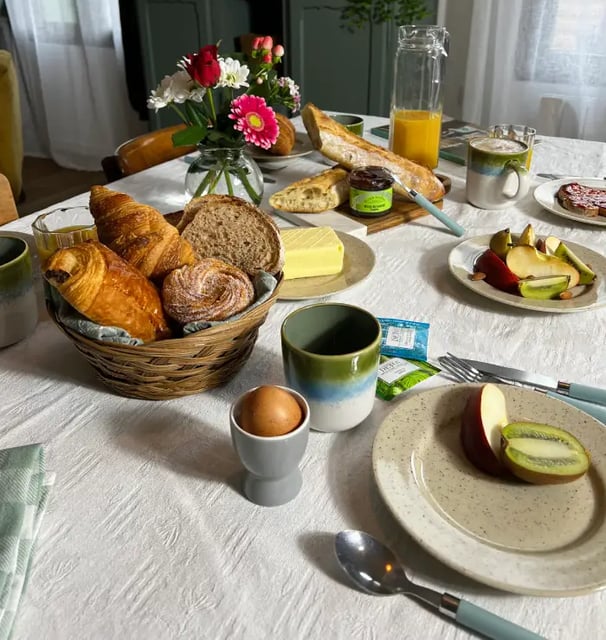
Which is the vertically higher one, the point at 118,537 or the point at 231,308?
the point at 231,308

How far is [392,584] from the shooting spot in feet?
1.65

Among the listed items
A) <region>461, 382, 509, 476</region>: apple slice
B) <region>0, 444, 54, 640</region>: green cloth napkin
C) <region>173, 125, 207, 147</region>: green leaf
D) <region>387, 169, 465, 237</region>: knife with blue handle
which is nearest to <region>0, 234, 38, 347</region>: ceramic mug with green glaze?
<region>0, 444, 54, 640</region>: green cloth napkin

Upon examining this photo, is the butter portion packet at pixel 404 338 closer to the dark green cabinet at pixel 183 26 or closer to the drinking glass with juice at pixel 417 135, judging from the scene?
the drinking glass with juice at pixel 417 135

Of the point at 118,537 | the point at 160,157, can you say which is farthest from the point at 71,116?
the point at 118,537

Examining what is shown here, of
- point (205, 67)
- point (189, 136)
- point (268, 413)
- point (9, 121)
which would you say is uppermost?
point (205, 67)

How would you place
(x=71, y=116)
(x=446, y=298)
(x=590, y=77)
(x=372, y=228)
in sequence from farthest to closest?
1. (x=71, y=116)
2. (x=590, y=77)
3. (x=372, y=228)
4. (x=446, y=298)

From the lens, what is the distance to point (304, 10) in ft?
9.23

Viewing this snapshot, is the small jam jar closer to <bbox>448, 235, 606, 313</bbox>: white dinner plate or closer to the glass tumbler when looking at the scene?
<bbox>448, 235, 606, 313</bbox>: white dinner plate

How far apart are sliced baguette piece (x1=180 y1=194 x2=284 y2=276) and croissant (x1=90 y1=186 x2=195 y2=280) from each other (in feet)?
0.22

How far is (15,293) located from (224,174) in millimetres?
463

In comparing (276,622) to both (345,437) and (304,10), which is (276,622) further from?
(304,10)

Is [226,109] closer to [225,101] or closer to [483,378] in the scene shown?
[225,101]

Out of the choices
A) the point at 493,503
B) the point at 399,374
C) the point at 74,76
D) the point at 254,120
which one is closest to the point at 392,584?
the point at 493,503

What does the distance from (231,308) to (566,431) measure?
362 millimetres
